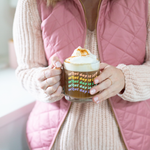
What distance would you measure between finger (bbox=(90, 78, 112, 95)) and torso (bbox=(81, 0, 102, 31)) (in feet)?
1.09

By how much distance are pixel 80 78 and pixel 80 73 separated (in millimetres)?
18

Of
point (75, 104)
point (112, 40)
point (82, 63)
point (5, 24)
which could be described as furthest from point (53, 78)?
point (5, 24)

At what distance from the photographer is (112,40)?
0.77 metres

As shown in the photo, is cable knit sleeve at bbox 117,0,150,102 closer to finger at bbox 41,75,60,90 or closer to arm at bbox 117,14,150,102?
arm at bbox 117,14,150,102

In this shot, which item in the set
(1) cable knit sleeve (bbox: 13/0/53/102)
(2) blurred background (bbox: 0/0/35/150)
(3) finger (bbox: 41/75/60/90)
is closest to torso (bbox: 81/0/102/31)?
(1) cable knit sleeve (bbox: 13/0/53/102)

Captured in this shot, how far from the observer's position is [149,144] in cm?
79

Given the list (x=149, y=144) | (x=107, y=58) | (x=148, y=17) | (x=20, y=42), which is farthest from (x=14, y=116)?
(x=148, y=17)

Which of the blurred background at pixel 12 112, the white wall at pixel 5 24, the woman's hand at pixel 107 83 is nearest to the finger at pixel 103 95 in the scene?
the woman's hand at pixel 107 83

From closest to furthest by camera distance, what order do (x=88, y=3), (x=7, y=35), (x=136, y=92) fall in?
(x=136, y=92), (x=88, y=3), (x=7, y=35)

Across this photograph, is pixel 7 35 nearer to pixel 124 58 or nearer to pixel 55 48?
pixel 55 48

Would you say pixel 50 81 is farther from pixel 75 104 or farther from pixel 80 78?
pixel 75 104

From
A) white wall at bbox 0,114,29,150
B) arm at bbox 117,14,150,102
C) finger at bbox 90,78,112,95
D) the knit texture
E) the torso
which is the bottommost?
white wall at bbox 0,114,29,150

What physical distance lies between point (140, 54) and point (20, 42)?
0.58 meters

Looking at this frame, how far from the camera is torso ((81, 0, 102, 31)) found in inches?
32.1
